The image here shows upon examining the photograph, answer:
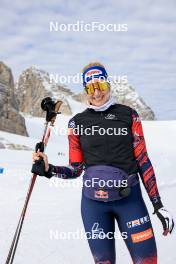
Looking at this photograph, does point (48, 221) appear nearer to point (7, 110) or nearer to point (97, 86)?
point (97, 86)

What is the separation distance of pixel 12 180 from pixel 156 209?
259 inches

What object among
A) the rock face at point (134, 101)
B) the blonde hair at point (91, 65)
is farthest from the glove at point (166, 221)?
the rock face at point (134, 101)

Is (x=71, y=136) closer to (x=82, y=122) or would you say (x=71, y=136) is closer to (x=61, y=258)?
(x=82, y=122)

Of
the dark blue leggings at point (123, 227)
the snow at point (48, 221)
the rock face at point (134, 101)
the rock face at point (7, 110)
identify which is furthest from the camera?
the rock face at point (134, 101)

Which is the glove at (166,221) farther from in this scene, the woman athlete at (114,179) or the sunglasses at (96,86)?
the sunglasses at (96,86)

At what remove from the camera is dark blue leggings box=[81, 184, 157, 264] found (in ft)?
10.3

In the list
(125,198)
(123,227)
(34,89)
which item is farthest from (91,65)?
(34,89)

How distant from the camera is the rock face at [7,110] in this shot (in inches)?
1088

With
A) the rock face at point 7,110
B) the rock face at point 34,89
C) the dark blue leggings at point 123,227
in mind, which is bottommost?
the dark blue leggings at point 123,227

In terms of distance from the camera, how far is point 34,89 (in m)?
73.9

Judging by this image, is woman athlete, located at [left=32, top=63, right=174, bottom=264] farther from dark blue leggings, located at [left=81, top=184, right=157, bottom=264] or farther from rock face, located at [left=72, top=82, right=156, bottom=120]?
rock face, located at [left=72, top=82, right=156, bottom=120]

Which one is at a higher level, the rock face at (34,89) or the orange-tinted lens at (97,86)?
the rock face at (34,89)

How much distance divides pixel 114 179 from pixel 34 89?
7195 centimetres

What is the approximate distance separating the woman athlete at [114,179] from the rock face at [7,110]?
24.6 metres
